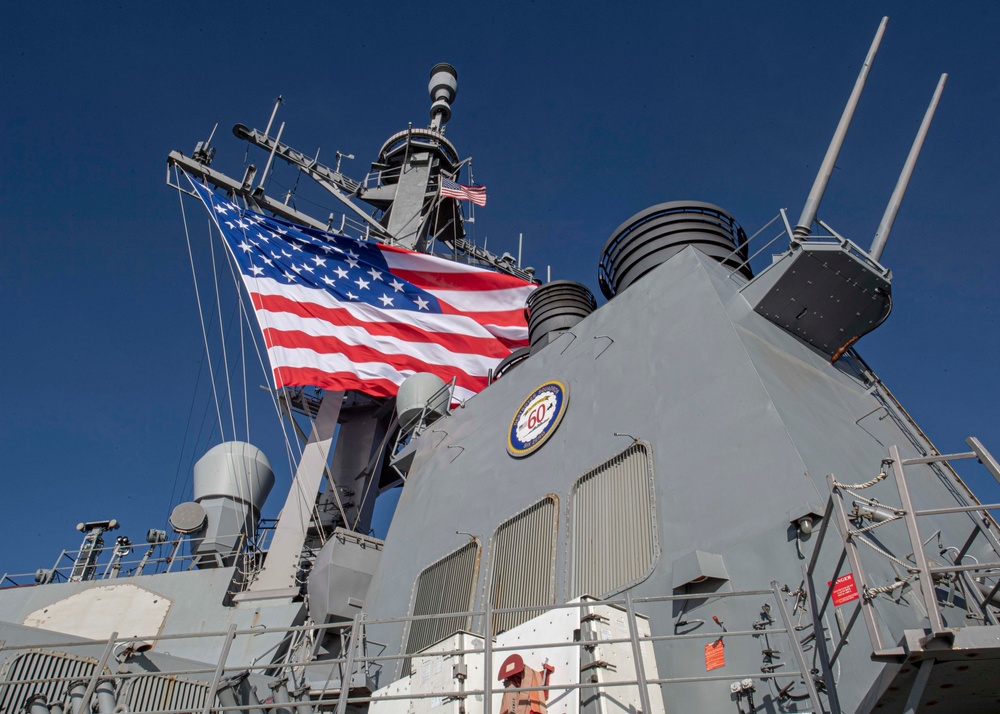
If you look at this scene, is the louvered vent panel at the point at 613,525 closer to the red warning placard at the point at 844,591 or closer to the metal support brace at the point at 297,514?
the red warning placard at the point at 844,591

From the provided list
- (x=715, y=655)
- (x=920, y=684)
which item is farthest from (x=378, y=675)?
(x=920, y=684)

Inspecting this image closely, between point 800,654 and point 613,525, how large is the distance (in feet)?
6.97

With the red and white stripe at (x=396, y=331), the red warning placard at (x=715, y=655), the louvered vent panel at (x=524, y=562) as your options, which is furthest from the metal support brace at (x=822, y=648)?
the red and white stripe at (x=396, y=331)

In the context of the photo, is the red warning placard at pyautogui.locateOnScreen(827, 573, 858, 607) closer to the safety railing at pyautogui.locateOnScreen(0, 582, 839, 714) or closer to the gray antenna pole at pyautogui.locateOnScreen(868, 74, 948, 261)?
the safety railing at pyautogui.locateOnScreen(0, 582, 839, 714)

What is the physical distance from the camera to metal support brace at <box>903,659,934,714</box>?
2.61m

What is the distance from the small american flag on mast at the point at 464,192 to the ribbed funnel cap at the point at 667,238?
10.2m

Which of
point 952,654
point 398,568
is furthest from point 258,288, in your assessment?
point 952,654

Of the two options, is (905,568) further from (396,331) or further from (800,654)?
(396,331)

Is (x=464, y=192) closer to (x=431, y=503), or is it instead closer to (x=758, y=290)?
(x=431, y=503)

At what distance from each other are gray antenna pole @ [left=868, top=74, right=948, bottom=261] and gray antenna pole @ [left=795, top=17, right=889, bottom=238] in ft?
2.11

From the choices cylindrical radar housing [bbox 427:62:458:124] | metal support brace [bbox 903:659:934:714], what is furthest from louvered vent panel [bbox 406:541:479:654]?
cylindrical radar housing [bbox 427:62:458:124]

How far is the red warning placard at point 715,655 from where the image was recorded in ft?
13.7

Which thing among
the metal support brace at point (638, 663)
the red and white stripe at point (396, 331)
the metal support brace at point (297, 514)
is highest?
the red and white stripe at point (396, 331)

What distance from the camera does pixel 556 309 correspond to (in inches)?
402
